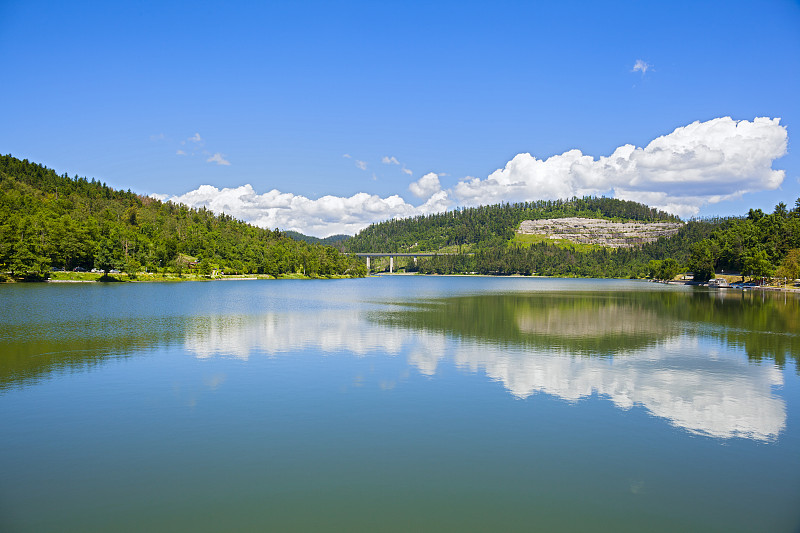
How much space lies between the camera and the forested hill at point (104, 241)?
9751 centimetres

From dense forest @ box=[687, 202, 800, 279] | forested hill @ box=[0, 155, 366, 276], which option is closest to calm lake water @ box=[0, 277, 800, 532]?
forested hill @ box=[0, 155, 366, 276]

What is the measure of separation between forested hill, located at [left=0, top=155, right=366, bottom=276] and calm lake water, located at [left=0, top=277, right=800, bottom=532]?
82.3 m

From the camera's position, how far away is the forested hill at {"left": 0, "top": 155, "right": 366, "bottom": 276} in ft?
320

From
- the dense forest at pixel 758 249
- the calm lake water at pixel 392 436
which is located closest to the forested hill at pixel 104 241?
the calm lake water at pixel 392 436

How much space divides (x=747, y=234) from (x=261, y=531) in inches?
6037

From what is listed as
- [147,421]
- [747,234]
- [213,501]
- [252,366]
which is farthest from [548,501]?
[747,234]

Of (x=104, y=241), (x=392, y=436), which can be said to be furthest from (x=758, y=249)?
(x=104, y=241)

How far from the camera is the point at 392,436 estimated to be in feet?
48.3

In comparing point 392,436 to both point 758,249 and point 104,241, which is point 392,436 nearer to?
point 104,241

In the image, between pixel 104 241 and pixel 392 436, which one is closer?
pixel 392 436

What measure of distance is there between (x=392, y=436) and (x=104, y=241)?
12237 centimetres

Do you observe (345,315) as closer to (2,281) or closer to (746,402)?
(746,402)

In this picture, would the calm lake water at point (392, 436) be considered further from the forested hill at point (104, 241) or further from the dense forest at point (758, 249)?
the dense forest at point (758, 249)

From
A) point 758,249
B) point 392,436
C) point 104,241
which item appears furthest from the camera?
point 758,249
